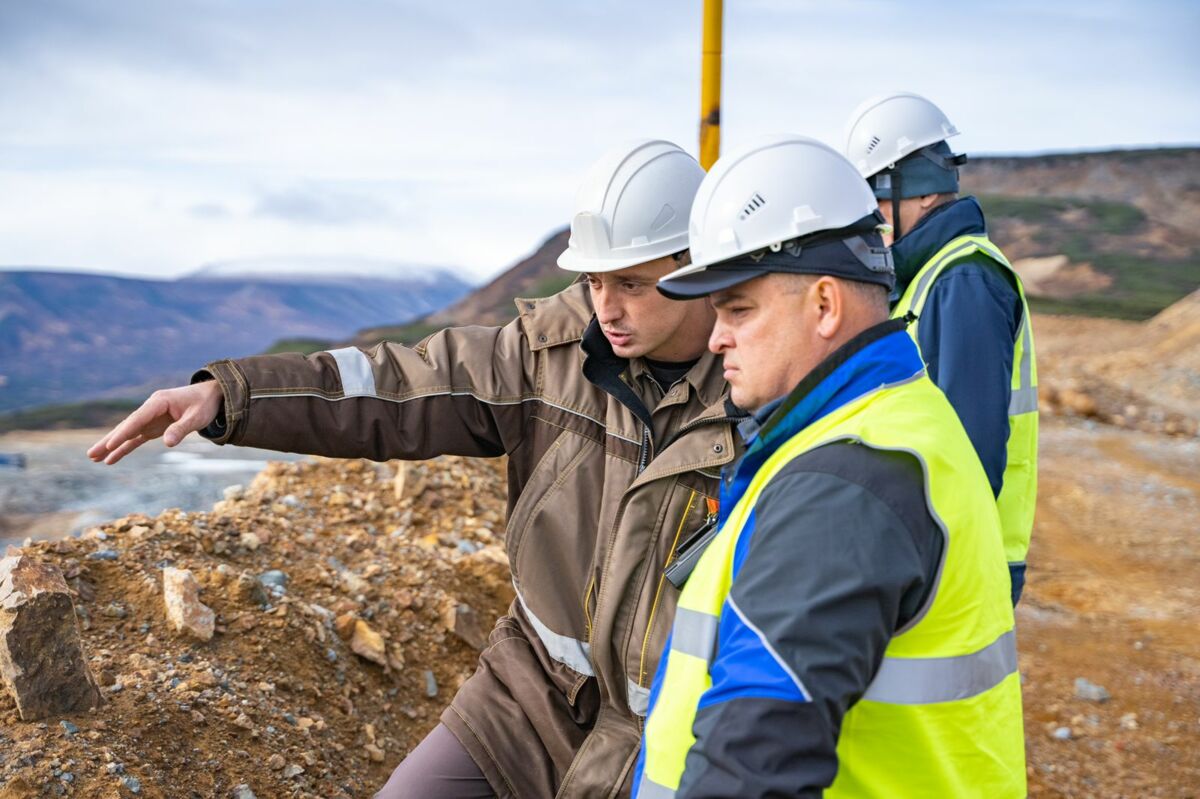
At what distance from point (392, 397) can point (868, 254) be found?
55.6 inches

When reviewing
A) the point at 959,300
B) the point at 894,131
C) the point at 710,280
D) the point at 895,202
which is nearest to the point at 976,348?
the point at 959,300

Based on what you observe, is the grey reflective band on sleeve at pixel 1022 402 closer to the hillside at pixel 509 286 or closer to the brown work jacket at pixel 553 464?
the brown work jacket at pixel 553 464

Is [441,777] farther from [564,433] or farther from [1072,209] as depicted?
[1072,209]

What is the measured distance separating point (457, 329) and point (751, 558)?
1.57m

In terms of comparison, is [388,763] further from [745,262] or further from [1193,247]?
[1193,247]

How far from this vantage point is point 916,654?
4.76 ft

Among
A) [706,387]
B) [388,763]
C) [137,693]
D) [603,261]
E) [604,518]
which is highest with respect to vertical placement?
[603,261]

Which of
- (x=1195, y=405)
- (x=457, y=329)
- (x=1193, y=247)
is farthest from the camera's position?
(x=1193, y=247)

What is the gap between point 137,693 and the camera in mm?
2955

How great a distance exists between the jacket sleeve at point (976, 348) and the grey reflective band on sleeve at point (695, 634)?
169cm

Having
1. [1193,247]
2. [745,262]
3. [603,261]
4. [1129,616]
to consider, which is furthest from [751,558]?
[1193,247]

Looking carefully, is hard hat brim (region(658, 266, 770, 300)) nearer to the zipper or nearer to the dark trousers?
the zipper

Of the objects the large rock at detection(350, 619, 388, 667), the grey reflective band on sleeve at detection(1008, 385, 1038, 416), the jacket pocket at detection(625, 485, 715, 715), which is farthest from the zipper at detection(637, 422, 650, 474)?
the large rock at detection(350, 619, 388, 667)

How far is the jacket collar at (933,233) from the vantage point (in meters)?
3.38
